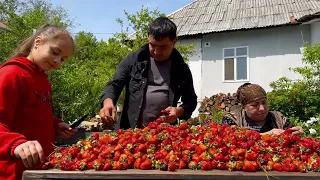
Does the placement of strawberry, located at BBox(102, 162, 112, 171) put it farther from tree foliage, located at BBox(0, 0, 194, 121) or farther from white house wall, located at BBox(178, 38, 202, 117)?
white house wall, located at BBox(178, 38, 202, 117)

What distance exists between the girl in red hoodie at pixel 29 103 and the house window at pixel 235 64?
12.6 metres

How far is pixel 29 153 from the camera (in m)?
1.56

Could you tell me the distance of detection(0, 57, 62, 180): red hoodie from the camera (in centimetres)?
168

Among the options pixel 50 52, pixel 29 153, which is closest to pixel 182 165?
pixel 29 153

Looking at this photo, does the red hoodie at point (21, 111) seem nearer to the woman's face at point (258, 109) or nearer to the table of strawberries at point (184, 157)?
the table of strawberries at point (184, 157)

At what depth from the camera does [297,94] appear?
325 inches

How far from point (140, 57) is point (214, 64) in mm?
11978

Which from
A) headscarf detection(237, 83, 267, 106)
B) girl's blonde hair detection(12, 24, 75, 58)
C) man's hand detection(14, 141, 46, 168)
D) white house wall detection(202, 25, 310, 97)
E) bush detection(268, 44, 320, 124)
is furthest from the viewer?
white house wall detection(202, 25, 310, 97)

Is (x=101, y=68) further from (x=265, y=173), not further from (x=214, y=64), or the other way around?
(x=265, y=173)

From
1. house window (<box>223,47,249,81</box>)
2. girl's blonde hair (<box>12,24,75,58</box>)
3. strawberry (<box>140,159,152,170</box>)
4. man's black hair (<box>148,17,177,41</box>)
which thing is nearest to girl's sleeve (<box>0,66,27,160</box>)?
girl's blonde hair (<box>12,24,75,58</box>)

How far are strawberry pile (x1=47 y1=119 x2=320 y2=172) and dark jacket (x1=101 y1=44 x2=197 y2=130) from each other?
0.79 metres

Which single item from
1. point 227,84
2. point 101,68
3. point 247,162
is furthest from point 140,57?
point 227,84

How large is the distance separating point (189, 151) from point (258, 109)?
1.16m

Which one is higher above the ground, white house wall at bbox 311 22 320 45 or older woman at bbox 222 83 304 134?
white house wall at bbox 311 22 320 45
